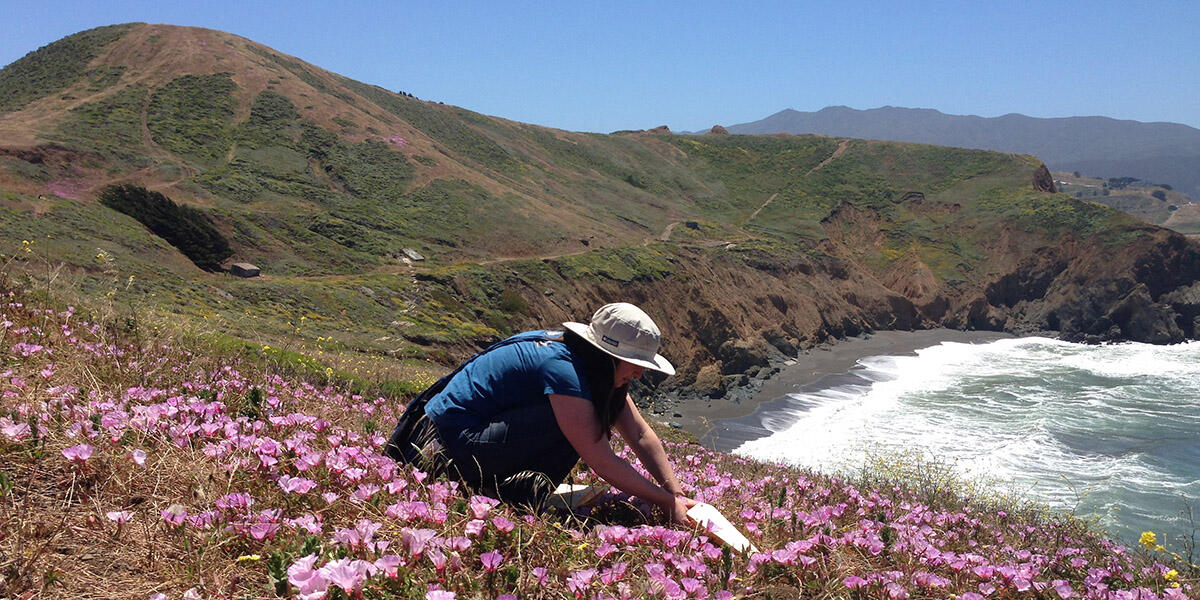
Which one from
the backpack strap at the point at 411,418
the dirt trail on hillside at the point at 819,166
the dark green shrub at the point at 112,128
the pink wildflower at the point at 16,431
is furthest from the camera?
the dirt trail on hillside at the point at 819,166

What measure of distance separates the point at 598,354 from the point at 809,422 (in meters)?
25.9

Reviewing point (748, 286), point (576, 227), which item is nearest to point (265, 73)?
point (576, 227)

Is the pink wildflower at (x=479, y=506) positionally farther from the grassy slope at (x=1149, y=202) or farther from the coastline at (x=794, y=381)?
the grassy slope at (x=1149, y=202)

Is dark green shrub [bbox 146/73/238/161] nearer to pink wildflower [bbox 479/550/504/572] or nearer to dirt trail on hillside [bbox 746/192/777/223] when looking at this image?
pink wildflower [bbox 479/550/504/572]

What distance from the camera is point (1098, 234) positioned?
56562 millimetres

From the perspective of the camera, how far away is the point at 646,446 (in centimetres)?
391

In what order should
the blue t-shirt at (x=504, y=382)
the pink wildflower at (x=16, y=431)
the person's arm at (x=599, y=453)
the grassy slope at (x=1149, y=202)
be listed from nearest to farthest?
the pink wildflower at (x=16, y=431), the person's arm at (x=599, y=453), the blue t-shirt at (x=504, y=382), the grassy slope at (x=1149, y=202)

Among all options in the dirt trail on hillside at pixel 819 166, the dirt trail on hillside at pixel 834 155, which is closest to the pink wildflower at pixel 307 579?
the dirt trail on hillside at pixel 819 166

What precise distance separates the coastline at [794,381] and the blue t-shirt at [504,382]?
1313 cm

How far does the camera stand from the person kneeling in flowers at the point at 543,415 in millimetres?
3465

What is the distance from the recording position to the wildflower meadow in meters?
2.25

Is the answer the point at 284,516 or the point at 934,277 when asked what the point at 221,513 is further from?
the point at 934,277

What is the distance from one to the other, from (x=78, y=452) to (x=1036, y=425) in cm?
3104

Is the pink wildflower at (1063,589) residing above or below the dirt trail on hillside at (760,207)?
below
